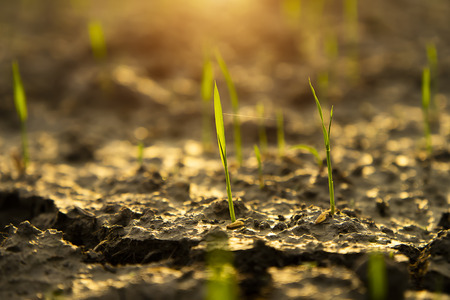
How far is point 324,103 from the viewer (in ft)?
8.25

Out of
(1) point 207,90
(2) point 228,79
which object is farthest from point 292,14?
(2) point 228,79

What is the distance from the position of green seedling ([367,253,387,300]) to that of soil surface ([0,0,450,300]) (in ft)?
0.04

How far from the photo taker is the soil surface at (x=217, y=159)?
0.99m

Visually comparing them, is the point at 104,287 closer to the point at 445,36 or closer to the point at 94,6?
the point at 445,36

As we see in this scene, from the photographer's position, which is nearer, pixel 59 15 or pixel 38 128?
pixel 38 128

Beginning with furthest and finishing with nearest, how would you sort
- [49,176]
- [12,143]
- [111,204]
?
[12,143]
[49,176]
[111,204]

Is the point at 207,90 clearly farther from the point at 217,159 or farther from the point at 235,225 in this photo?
the point at 235,225

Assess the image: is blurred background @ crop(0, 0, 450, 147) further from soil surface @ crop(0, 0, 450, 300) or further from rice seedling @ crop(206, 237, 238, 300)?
rice seedling @ crop(206, 237, 238, 300)

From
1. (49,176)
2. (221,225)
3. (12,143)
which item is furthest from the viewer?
(12,143)

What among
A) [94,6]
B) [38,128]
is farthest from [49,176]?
[94,6]

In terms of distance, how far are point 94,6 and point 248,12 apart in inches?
62.0

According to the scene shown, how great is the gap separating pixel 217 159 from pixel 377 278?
120 cm

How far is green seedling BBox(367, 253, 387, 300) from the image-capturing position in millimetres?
793

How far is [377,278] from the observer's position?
32.0 inches
